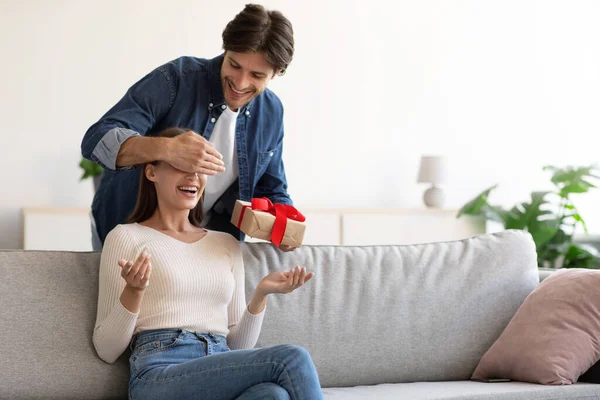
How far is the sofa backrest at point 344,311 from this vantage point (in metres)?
2.10

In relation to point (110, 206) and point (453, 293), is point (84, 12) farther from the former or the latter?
point (453, 293)

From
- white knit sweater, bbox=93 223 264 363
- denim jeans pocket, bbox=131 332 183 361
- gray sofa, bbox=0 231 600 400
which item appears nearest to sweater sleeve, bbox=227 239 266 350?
white knit sweater, bbox=93 223 264 363

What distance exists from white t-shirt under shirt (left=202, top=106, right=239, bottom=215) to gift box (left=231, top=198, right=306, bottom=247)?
0.18m

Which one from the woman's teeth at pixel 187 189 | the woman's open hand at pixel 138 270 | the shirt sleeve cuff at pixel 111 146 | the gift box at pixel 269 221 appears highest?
the shirt sleeve cuff at pixel 111 146

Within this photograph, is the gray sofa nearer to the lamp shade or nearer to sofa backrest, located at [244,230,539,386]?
sofa backrest, located at [244,230,539,386]

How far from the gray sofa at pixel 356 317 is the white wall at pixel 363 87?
2.84 metres

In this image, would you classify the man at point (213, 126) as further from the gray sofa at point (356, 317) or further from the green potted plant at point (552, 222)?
the green potted plant at point (552, 222)

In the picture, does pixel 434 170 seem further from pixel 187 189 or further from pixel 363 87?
pixel 187 189

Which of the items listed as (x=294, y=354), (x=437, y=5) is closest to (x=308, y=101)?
(x=437, y=5)

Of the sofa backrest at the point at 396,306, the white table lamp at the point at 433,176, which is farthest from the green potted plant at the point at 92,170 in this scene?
the sofa backrest at the point at 396,306

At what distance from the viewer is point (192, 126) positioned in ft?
7.85

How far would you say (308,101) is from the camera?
5445 millimetres

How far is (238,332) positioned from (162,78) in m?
0.76

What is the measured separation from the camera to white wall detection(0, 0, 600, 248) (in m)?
4.93
